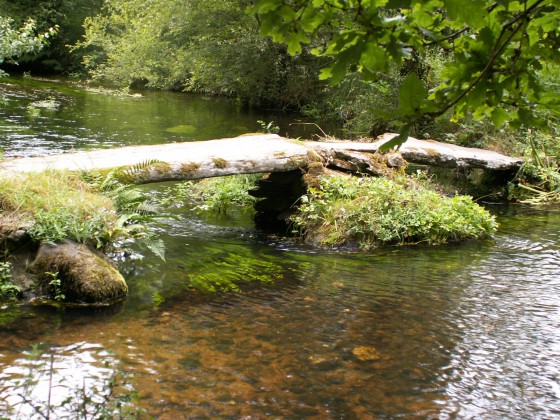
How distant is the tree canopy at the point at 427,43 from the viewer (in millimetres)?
2031

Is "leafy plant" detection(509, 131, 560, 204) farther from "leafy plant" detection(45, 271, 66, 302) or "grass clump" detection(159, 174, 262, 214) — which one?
"leafy plant" detection(45, 271, 66, 302)

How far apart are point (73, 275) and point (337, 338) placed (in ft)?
7.65

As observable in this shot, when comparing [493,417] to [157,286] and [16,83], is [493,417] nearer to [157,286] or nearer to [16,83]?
[157,286]

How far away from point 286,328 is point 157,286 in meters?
1.53

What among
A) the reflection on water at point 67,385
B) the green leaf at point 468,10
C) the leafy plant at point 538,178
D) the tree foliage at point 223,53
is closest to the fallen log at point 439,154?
the leafy plant at point 538,178

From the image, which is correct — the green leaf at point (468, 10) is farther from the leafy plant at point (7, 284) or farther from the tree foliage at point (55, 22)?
the tree foliage at point (55, 22)

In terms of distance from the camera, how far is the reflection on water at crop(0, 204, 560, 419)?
11.7 feet

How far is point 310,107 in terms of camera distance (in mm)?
22578

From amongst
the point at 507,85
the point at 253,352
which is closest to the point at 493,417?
the point at 253,352

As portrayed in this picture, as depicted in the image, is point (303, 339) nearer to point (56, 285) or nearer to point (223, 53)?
point (56, 285)

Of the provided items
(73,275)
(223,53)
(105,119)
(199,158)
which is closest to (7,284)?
(73,275)

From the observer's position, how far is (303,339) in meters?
4.42

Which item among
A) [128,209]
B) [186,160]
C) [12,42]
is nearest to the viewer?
[128,209]

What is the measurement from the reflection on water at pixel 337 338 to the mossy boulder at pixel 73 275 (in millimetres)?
259
